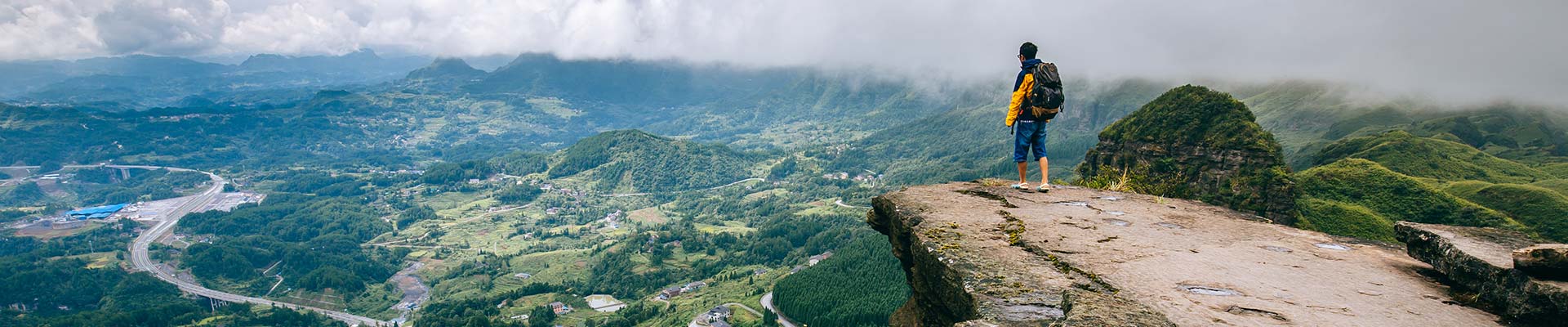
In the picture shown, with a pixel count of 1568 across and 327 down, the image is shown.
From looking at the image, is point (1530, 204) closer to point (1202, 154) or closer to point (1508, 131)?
point (1202, 154)

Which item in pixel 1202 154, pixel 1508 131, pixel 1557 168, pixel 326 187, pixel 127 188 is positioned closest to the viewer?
pixel 1202 154

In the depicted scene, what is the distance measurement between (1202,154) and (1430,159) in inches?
1912

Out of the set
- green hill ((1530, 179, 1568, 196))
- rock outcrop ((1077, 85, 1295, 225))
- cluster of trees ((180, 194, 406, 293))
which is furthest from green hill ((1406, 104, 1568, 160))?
cluster of trees ((180, 194, 406, 293))

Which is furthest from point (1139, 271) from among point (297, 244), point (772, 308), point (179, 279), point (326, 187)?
point (326, 187)

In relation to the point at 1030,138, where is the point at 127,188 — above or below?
below

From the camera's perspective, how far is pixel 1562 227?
129 ft

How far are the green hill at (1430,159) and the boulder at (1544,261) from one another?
7047 cm

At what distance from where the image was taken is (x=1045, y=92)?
11461 millimetres

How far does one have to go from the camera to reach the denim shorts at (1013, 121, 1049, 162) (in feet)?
40.9

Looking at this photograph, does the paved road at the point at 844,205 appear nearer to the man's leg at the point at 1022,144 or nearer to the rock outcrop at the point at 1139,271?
the man's leg at the point at 1022,144

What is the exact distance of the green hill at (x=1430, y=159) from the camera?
59.1 m

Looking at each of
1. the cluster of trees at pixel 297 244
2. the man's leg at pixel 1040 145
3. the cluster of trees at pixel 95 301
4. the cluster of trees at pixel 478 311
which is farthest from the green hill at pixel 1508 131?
the cluster of trees at pixel 297 244

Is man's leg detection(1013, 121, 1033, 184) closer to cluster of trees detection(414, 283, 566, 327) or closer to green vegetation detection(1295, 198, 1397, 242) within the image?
green vegetation detection(1295, 198, 1397, 242)

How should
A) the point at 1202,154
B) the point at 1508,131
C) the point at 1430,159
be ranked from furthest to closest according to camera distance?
the point at 1508,131, the point at 1430,159, the point at 1202,154
